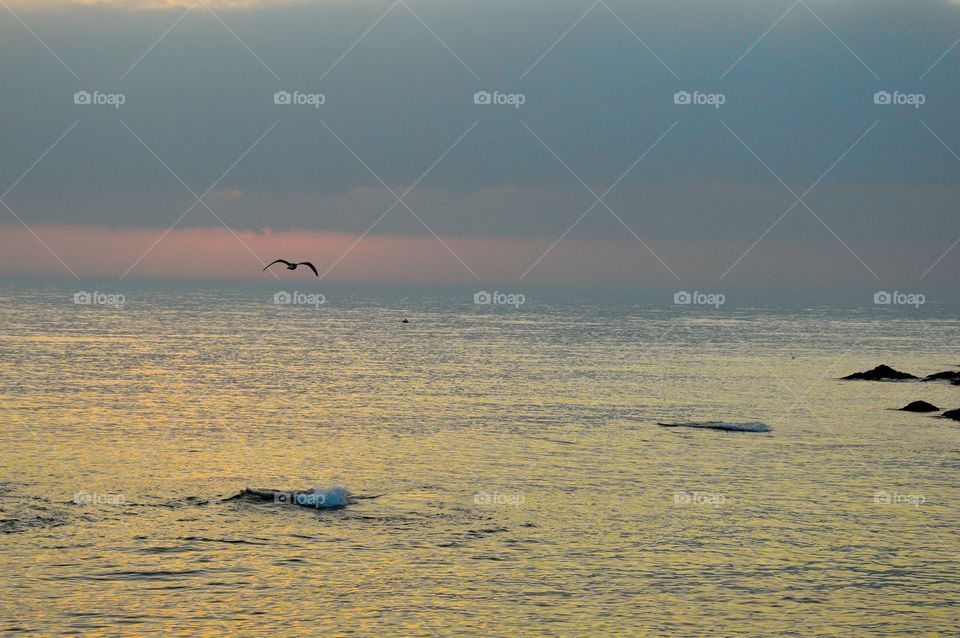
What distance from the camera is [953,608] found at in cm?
2798

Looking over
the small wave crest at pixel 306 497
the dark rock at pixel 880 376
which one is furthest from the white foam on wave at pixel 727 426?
the dark rock at pixel 880 376

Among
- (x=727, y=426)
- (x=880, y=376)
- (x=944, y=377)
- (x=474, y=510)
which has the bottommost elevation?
(x=474, y=510)

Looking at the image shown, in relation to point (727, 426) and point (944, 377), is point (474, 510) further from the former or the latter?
point (944, 377)

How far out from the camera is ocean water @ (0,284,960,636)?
89.9 feet

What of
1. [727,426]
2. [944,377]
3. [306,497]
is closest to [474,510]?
[306,497]

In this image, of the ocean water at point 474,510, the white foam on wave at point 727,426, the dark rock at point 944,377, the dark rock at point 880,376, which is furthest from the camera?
the dark rock at point 880,376

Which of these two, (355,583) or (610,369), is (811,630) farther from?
(610,369)

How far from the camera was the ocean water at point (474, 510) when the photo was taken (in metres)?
27.4

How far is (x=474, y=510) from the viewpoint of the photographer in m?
38.3

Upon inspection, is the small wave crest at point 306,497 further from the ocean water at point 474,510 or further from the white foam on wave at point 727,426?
the white foam on wave at point 727,426

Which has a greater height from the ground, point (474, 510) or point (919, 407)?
point (919, 407)

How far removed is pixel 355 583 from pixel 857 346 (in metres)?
126

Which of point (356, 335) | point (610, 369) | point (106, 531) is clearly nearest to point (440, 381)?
point (610, 369)

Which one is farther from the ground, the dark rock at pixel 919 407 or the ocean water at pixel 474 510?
the dark rock at pixel 919 407
